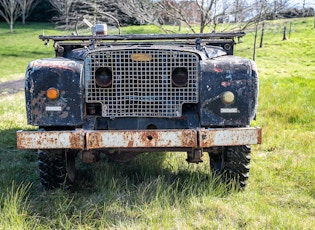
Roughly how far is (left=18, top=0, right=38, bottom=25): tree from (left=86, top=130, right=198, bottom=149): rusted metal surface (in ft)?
133

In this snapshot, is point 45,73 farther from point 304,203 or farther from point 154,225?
point 304,203

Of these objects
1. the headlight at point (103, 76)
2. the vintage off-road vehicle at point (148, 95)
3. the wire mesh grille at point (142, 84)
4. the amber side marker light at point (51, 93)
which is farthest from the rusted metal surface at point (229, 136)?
the amber side marker light at point (51, 93)

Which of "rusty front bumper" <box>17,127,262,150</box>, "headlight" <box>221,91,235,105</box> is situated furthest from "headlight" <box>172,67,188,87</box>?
"rusty front bumper" <box>17,127,262,150</box>

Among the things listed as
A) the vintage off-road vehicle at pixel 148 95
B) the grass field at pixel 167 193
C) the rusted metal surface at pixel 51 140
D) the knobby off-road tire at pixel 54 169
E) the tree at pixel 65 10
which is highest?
the tree at pixel 65 10

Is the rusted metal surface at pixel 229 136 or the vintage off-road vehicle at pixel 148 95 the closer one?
the rusted metal surface at pixel 229 136

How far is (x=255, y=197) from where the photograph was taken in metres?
3.72

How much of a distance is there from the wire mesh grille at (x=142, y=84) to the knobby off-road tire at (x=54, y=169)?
1.92 ft

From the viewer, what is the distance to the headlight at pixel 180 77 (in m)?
3.59

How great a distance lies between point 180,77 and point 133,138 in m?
0.67

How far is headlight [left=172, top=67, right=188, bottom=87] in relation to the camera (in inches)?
141

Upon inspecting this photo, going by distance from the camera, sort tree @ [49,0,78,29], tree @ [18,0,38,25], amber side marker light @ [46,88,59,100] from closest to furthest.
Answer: amber side marker light @ [46,88,59,100], tree @ [49,0,78,29], tree @ [18,0,38,25]

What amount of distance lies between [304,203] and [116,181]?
1.61m

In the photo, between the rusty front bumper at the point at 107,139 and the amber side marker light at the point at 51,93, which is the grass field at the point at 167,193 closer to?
the rusty front bumper at the point at 107,139

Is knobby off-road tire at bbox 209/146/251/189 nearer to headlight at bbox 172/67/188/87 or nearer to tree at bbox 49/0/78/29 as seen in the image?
headlight at bbox 172/67/188/87
